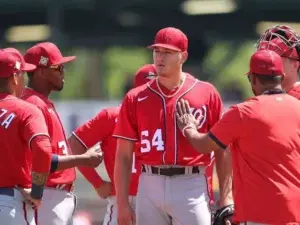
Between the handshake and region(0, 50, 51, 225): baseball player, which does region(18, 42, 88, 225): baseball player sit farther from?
region(0, 50, 51, 225): baseball player

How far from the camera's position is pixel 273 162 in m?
6.56

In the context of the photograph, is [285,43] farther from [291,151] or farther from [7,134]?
[7,134]

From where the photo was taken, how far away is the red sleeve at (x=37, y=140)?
6.82m

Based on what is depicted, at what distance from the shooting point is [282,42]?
7574 millimetres

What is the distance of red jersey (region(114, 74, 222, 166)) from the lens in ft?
24.1

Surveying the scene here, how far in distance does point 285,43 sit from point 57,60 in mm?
1818

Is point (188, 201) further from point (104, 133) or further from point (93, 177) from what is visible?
point (93, 177)

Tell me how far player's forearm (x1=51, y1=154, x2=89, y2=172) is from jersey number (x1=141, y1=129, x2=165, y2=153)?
1.55 feet

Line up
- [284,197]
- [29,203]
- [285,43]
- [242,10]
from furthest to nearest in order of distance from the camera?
1. [242,10]
2. [285,43]
3. [29,203]
4. [284,197]

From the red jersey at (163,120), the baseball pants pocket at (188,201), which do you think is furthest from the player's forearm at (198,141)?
the baseball pants pocket at (188,201)

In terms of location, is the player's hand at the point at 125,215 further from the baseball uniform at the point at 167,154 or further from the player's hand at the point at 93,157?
the player's hand at the point at 93,157

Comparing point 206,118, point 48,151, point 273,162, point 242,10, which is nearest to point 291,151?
point 273,162

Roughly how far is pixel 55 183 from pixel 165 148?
3.34 feet

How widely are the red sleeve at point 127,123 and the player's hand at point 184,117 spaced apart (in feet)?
1.18
